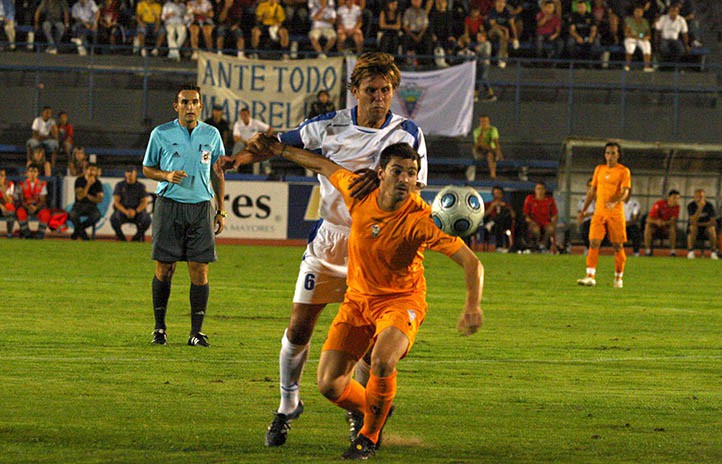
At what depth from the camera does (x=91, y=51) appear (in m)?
32.5

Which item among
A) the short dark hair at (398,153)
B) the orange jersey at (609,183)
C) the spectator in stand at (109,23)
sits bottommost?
the orange jersey at (609,183)

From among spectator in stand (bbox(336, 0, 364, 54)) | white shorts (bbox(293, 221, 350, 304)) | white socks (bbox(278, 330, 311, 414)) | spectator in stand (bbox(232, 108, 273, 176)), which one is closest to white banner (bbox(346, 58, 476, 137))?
spectator in stand (bbox(232, 108, 273, 176))

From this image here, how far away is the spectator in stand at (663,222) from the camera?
92.6ft

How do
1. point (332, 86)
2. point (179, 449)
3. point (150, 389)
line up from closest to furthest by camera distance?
point (179, 449), point (150, 389), point (332, 86)

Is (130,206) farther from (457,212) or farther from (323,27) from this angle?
(457,212)

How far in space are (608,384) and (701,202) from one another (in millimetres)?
19920

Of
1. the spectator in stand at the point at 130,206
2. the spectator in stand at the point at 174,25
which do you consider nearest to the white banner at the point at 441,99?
the spectator in stand at the point at 174,25

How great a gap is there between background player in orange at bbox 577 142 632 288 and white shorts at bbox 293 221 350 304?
1209 cm

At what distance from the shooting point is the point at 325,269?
22.6 feet

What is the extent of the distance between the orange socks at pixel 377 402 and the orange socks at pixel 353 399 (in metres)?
0.18

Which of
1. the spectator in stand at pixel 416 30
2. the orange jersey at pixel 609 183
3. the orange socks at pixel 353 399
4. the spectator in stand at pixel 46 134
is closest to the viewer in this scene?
the orange socks at pixel 353 399

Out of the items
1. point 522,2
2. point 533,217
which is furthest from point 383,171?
point 522,2

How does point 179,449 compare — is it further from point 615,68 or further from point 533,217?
point 615,68

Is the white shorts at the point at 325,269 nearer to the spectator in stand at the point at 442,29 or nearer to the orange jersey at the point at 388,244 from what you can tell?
the orange jersey at the point at 388,244
